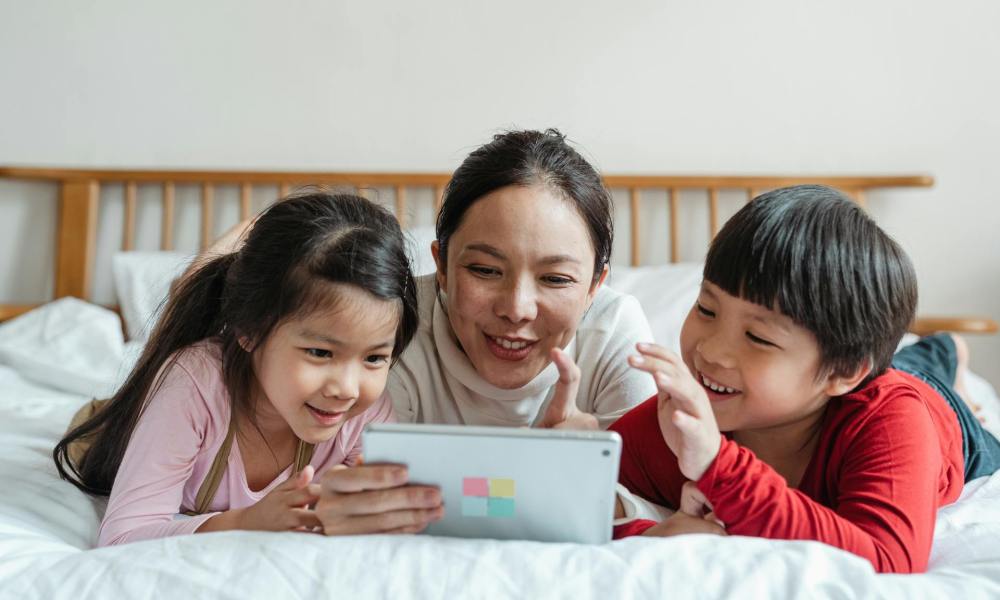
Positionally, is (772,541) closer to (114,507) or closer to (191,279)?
(114,507)

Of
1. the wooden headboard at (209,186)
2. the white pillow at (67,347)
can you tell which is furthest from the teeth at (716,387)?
the wooden headboard at (209,186)

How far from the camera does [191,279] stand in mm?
1143

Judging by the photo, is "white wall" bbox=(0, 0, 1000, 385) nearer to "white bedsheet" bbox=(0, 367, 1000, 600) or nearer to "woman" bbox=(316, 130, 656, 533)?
"woman" bbox=(316, 130, 656, 533)

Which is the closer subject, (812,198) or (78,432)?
(812,198)

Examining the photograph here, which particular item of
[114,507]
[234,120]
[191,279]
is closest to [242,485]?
[114,507]

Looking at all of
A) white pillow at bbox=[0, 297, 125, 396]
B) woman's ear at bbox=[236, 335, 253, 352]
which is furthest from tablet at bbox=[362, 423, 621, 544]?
white pillow at bbox=[0, 297, 125, 396]

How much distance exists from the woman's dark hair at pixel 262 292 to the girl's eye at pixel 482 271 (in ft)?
0.26

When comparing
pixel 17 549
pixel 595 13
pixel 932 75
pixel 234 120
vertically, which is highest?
pixel 595 13

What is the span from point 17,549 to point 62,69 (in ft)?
6.65

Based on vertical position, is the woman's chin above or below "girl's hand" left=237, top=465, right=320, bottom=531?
above

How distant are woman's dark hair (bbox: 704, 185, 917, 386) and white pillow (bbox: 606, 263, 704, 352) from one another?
95 centimetres

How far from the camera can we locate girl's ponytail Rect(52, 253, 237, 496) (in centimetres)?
108

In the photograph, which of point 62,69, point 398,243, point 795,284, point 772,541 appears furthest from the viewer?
point 62,69

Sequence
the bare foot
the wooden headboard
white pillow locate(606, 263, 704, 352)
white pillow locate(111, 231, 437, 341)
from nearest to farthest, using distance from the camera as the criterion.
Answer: the bare foot
white pillow locate(606, 263, 704, 352)
white pillow locate(111, 231, 437, 341)
the wooden headboard
